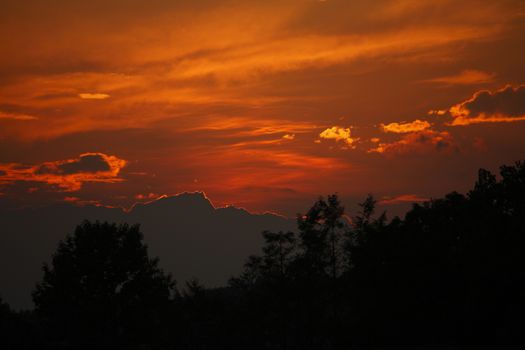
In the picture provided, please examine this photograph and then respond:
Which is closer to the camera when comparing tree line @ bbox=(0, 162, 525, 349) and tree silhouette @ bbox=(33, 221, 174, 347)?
tree line @ bbox=(0, 162, 525, 349)

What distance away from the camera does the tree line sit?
5097 cm

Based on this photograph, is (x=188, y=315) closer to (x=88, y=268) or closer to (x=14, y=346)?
(x=88, y=268)

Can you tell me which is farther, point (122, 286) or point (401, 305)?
point (122, 286)

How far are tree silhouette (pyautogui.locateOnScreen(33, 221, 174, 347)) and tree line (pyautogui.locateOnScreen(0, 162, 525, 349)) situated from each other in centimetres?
12

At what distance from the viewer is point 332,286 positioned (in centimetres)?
6253

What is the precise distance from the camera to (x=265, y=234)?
63.8 metres

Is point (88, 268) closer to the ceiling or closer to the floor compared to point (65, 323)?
closer to the ceiling

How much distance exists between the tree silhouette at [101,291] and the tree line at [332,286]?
117 mm

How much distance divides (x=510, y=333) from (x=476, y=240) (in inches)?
313

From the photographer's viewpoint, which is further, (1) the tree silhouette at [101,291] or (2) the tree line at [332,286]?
(1) the tree silhouette at [101,291]

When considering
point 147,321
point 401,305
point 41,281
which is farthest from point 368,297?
point 41,281

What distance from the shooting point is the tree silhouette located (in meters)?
65.8

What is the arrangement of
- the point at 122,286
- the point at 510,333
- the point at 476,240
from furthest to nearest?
1. the point at 122,286
2. the point at 476,240
3. the point at 510,333

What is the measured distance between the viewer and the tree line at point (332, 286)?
51.0 m
